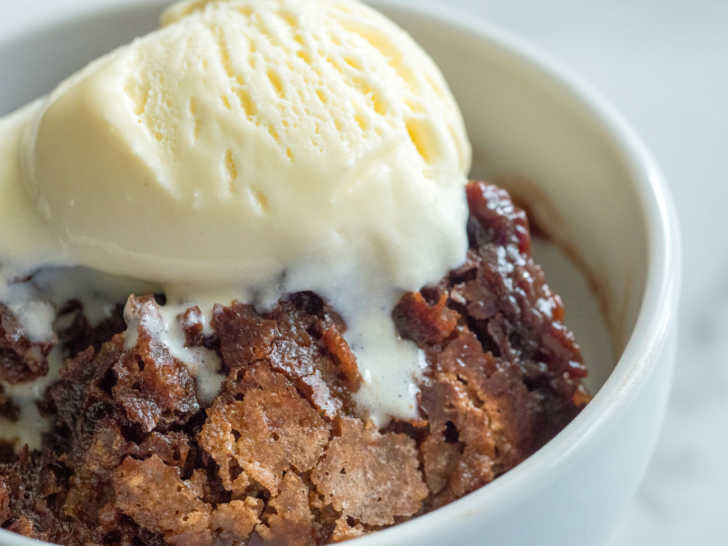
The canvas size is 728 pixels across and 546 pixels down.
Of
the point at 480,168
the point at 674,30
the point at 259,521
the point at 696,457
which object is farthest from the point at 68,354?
the point at 674,30

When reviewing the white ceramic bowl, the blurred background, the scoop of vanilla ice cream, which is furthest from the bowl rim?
the blurred background

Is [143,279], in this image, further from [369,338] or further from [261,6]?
[261,6]

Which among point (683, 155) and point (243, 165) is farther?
point (683, 155)

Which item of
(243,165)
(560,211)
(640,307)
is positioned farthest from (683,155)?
(243,165)

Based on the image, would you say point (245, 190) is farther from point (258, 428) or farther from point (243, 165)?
point (258, 428)

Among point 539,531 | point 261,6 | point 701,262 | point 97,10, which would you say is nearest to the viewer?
point 539,531

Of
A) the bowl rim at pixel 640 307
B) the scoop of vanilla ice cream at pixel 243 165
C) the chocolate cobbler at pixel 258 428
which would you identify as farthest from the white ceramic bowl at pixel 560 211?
the scoop of vanilla ice cream at pixel 243 165
